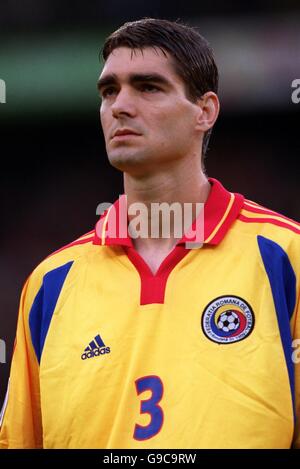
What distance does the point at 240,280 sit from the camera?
2.24 m

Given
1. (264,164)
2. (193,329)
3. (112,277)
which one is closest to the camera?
(193,329)

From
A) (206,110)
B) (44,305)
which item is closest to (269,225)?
(206,110)

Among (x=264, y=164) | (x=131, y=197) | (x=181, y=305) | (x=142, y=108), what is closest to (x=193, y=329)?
(x=181, y=305)

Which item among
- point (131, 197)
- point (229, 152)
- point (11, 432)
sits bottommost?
point (11, 432)

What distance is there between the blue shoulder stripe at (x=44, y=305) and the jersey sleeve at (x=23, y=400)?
0.8 inches

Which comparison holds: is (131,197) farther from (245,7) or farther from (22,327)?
(245,7)

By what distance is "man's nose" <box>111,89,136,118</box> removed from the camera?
2.30 metres

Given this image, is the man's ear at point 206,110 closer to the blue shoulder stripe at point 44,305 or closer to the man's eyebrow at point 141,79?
the man's eyebrow at point 141,79

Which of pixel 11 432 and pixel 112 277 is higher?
pixel 112 277

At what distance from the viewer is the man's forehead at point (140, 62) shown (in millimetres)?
2332

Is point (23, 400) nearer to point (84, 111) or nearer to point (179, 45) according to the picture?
point (179, 45)

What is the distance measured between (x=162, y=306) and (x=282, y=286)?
0.31m

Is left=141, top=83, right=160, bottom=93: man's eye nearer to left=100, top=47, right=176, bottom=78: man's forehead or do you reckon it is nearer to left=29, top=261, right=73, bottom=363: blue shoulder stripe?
left=100, top=47, right=176, bottom=78: man's forehead

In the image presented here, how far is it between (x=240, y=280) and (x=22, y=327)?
2.14 ft
